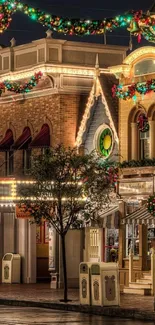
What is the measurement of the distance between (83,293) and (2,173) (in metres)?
16.3

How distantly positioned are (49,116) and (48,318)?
1771 centimetres

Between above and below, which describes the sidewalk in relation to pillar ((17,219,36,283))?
below

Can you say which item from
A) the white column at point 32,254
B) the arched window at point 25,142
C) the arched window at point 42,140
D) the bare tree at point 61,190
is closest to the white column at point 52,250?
the white column at point 32,254

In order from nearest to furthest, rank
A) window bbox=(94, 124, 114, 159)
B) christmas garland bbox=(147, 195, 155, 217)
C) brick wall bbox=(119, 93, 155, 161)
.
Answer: christmas garland bbox=(147, 195, 155, 217) → brick wall bbox=(119, 93, 155, 161) → window bbox=(94, 124, 114, 159)

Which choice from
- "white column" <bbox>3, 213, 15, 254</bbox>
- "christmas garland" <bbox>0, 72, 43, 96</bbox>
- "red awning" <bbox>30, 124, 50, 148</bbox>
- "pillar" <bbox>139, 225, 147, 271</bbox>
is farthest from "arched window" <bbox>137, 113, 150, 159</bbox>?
"white column" <bbox>3, 213, 15, 254</bbox>

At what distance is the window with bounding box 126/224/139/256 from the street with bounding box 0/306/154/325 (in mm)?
8387

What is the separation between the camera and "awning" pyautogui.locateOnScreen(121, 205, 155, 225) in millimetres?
39812

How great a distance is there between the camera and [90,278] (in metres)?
34.5

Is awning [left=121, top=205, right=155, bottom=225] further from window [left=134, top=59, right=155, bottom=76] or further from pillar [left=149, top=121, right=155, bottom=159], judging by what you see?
window [left=134, top=59, right=155, bottom=76]

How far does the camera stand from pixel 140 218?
1591 inches

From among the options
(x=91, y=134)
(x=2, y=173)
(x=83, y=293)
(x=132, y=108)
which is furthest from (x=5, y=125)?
(x=83, y=293)

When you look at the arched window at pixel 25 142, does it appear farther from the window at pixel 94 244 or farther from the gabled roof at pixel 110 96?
the gabled roof at pixel 110 96

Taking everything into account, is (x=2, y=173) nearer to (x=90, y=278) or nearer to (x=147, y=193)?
(x=147, y=193)

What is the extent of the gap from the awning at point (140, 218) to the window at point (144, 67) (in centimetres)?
503
